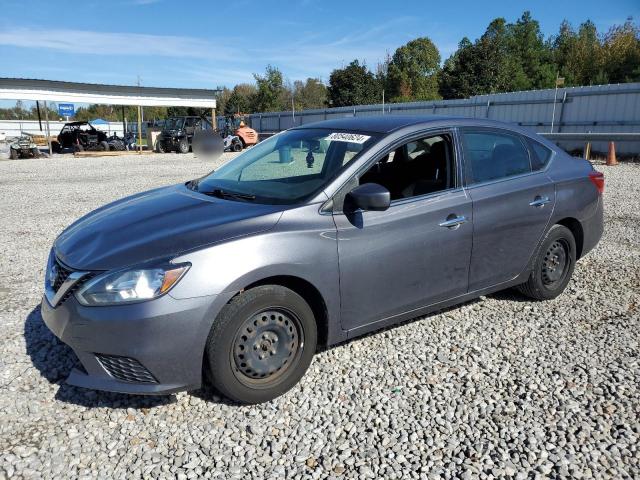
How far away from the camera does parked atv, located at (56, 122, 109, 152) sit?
28.0 meters

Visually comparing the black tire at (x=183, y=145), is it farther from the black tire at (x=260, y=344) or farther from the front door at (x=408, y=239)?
the black tire at (x=260, y=344)

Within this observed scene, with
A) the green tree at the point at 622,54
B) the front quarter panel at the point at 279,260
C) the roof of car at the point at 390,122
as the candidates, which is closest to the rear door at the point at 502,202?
the roof of car at the point at 390,122

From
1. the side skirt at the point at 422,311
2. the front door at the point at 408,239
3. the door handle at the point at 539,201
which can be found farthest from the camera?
the door handle at the point at 539,201

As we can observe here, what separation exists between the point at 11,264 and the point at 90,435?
13.1 feet

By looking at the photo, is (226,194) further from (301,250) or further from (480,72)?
(480,72)

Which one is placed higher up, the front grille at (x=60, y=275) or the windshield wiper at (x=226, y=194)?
the windshield wiper at (x=226, y=194)

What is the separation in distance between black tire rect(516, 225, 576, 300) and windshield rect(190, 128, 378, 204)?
6.48ft

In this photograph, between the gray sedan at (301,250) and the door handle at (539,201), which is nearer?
the gray sedan at (301,250)

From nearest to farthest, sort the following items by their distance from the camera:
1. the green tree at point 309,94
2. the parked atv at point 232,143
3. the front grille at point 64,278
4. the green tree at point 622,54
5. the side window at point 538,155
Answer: the front grille at point 64,278 < the side window at point 538,155 < the parked atv at point 232,143 < the green tree at point 622,54 < the green tree at point 309,94

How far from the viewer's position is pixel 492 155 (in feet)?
13.5

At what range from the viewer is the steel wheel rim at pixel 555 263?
14.8 feet

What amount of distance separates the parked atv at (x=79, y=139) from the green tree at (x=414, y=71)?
39.5 metres

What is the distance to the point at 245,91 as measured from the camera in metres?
80.4

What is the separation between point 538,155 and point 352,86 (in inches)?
1954
